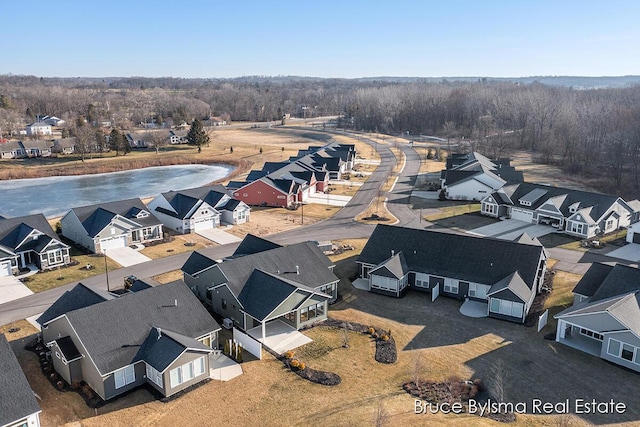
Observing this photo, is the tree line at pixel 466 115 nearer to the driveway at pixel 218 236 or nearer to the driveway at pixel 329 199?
the driveway at pixel 329 199

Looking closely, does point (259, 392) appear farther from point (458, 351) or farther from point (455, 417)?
point (458, 351)

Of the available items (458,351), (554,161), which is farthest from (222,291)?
(554,161)

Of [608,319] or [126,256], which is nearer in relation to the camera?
[608,319]

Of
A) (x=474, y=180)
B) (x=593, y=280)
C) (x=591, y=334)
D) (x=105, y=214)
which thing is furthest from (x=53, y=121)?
(x=591, y=334)

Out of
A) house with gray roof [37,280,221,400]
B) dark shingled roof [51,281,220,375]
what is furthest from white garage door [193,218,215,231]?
house with gray roof [37,280,221,400]

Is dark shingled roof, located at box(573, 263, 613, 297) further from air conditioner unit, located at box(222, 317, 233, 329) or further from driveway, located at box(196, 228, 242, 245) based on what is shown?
driveway, located at box(196, 228, 242, 245)

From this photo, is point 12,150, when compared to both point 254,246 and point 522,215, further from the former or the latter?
point 522,215
